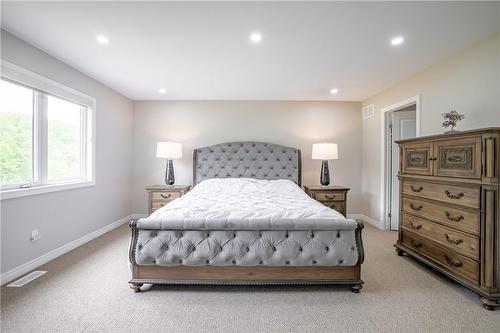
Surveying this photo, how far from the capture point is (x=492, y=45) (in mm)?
2309

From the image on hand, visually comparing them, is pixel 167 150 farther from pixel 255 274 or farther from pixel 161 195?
pixel 255 274

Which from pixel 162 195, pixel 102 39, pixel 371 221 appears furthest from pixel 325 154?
pixel 102 39

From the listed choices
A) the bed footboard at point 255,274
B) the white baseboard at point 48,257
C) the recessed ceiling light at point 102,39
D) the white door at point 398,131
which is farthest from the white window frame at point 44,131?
the white door at point 398,131

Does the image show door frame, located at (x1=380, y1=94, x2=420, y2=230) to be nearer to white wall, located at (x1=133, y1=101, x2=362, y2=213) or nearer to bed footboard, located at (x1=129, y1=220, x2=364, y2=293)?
white wall, located at (x1=133, y1=101, x2=362, y2=213)

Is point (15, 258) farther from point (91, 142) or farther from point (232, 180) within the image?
point (232, 180)

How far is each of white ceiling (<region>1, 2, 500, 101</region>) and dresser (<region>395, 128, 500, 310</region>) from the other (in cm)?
103

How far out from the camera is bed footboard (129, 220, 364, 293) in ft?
6.77

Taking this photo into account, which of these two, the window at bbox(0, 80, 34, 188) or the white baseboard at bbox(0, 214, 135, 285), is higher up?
the window at bbox(0, 80, 34, 188)

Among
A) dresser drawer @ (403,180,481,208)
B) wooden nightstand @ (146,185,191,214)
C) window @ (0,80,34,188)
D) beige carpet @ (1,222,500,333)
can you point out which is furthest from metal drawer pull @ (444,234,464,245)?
window @ (0,80,34,188)

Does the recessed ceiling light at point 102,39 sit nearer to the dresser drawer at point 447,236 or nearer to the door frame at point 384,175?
the dresser drawer at point 447,236

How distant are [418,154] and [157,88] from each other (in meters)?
3.86

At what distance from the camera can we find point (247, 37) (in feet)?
7.66

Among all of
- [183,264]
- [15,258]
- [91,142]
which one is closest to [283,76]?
[183,264]

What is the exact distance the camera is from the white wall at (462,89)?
90.9 inches
